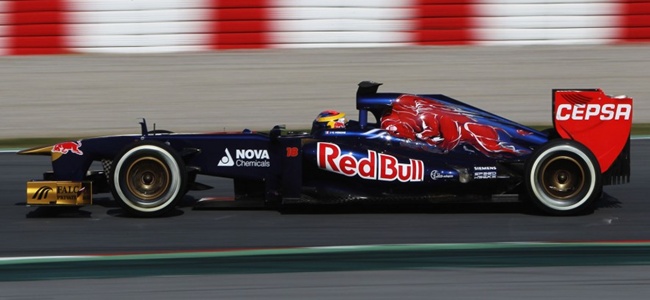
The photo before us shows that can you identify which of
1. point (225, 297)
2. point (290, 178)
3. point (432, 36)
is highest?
point (432, 36)

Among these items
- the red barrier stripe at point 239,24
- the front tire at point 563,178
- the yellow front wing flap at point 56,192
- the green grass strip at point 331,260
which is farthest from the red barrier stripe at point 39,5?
the front tire at point 563,178

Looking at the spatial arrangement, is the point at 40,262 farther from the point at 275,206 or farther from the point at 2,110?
the point at 2,110

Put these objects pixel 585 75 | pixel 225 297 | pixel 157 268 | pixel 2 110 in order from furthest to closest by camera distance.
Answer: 1. pixel 585 75
2. pixel 2 110
3. pixel 157 268
4. pixel 225 297

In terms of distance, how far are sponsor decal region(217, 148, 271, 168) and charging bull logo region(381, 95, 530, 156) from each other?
94 cm

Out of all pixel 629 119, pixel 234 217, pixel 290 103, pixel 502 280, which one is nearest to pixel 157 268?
pixel 234 217

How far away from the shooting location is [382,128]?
25.8ft

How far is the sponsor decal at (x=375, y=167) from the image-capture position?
766cm

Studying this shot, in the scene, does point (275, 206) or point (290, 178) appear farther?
point (275, 206)

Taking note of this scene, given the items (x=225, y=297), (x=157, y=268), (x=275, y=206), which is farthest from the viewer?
(x=275, y=206)

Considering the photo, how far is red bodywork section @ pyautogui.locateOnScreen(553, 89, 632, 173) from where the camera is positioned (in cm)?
774

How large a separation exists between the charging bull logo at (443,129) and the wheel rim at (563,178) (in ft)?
0.88

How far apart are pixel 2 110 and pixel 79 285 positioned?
343 inches

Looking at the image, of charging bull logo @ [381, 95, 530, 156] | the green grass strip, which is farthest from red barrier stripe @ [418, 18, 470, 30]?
the green grass strip

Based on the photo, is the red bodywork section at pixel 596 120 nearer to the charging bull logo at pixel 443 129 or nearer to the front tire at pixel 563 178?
the front tire at pixel 563 178
